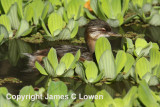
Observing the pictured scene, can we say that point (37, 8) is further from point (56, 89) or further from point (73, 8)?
point (56, 89)

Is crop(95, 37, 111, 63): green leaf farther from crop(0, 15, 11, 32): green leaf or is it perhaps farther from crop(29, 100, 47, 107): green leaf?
A: crop(0, 15, 11, 32): green leaf

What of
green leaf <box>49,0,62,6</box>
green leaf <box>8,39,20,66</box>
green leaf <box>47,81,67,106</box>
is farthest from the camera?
green leaf <box>49,0,62,6</box>

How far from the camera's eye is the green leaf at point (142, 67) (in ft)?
15.8

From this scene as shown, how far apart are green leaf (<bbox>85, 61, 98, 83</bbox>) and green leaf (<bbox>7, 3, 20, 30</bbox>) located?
6.88 feet

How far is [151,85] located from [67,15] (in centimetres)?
255

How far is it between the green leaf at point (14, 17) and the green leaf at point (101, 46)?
1.96 metres

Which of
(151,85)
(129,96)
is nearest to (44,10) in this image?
(151,85)

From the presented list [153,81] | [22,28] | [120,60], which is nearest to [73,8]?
[22,28]

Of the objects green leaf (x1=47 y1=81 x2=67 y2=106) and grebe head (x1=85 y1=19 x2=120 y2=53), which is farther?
grebe head (x1=85 y1=19 x2=120 y2=53)

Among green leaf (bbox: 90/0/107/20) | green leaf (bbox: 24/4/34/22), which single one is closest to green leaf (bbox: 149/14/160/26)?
green leaf (bbox: 90/0/107/20)

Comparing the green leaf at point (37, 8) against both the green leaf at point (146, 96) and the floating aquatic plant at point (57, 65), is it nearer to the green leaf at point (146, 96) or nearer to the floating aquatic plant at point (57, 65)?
the floating aquatic plant at point (57, 65)

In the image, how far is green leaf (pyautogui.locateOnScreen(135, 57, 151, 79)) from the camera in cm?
482

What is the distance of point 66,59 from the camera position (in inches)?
202

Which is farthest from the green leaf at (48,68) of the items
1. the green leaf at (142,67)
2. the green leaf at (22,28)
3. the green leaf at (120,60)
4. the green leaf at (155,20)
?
the green leaf at (155,20)
